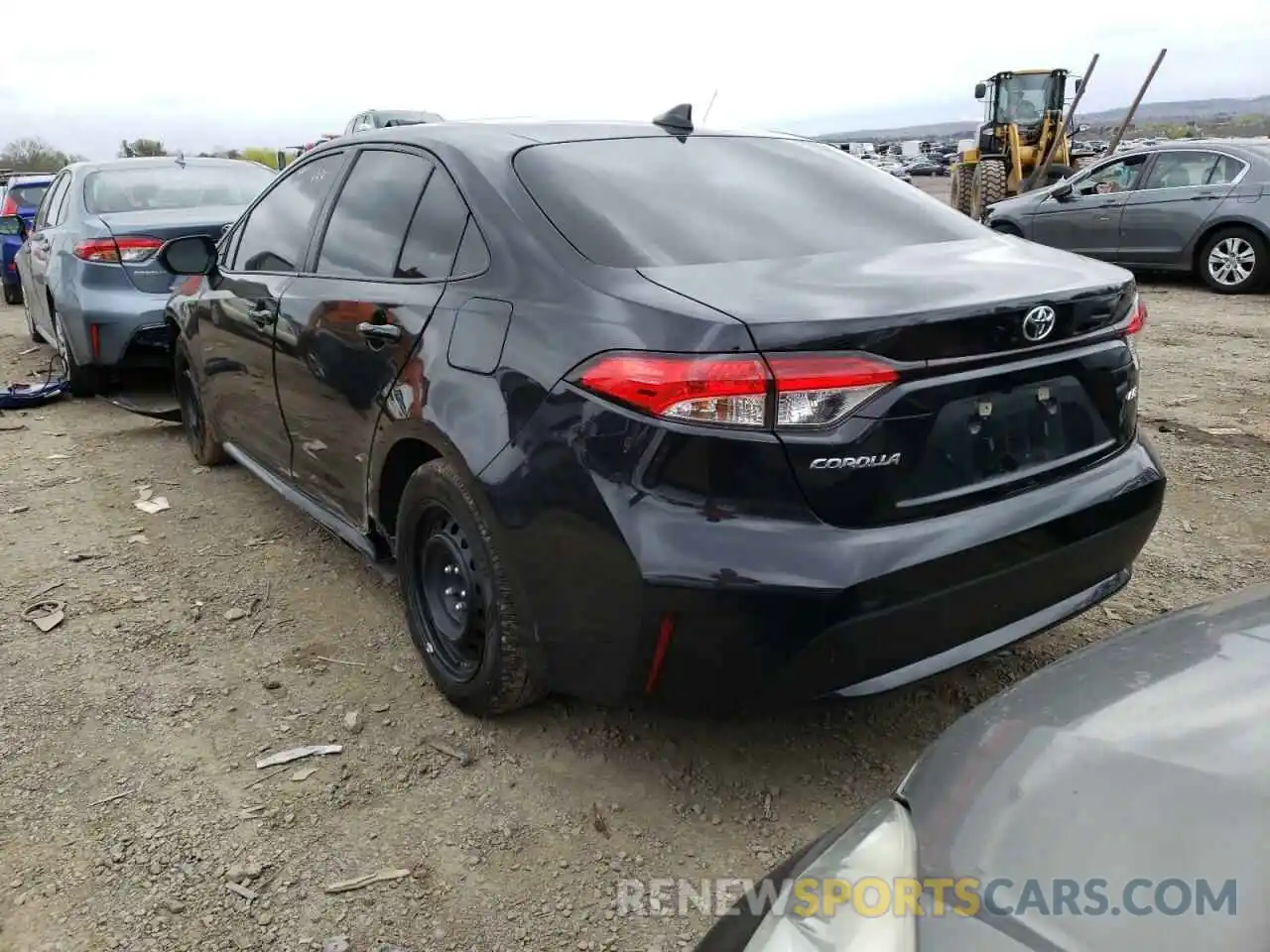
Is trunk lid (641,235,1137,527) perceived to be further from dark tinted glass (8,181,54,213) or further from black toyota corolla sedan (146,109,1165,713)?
dark tinted glass (8,181,54,213)

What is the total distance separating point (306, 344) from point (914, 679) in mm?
2188

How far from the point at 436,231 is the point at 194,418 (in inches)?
115

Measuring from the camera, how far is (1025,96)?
60.3 ft

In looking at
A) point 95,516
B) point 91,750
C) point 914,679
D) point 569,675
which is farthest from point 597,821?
point 95,516

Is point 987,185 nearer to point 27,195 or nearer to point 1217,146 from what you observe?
point 1217,146

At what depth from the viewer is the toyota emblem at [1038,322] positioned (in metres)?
2.34

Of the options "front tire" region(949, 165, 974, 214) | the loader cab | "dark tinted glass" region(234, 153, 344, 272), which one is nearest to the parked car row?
"dark tinted glass" region(234, 153, 344, 272)

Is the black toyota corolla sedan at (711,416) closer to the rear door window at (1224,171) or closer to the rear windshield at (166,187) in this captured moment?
the rear windshield at (166,187)

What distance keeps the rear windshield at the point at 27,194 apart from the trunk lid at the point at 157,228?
276 inches

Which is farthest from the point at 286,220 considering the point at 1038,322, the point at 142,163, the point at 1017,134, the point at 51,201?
the point at 1017,134

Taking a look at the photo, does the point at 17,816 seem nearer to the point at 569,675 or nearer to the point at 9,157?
the point at 569,675

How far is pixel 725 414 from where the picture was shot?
212cm

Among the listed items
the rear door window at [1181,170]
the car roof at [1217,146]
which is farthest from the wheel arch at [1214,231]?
the car roof at [1217,146]

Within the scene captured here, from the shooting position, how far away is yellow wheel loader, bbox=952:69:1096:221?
56.1 feet
